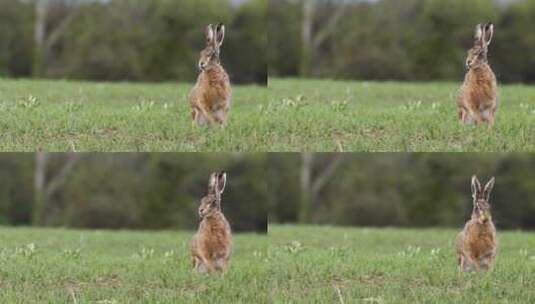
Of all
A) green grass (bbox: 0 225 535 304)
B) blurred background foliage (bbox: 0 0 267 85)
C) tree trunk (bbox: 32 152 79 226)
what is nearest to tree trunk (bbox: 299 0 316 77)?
blurred background foliage (bbox: 0 0 267 85)

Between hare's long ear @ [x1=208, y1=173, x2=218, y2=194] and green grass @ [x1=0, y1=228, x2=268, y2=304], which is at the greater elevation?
hare's long ear @ [x1=208, y1=173, x2=218, y2=194]

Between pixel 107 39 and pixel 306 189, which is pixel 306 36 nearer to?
pixel 306 189

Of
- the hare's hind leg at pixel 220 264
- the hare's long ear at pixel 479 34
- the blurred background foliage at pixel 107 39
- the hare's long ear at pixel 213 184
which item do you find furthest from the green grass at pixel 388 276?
the blurred background foliage at pixel 107 39

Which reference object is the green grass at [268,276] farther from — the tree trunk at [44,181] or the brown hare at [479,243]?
the tree trunk at [44,181]

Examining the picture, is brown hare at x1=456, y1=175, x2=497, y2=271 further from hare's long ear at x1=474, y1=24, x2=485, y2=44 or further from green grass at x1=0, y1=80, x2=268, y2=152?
green grass at x1=0, y1=80, x2=268, y2=152

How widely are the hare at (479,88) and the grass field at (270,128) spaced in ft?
0.62

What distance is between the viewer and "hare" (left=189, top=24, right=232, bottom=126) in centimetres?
1118

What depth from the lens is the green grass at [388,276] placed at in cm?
1084

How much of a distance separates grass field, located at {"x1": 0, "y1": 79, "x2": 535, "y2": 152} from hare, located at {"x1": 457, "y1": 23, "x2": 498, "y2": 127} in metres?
0.19

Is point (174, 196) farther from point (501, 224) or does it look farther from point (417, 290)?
point (417, 290)

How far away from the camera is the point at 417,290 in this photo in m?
11.0

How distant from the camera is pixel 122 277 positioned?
11531 mm

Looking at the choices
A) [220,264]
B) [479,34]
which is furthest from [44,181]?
[479,34]

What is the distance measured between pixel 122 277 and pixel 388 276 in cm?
326
